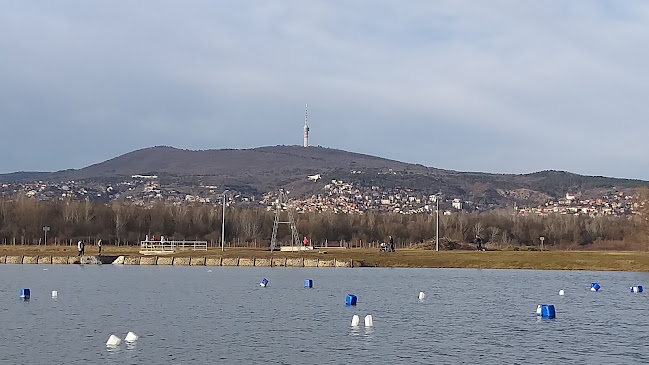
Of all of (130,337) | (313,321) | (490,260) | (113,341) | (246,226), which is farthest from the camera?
(246,226)

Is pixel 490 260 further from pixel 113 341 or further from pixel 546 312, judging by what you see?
pixel 113 341

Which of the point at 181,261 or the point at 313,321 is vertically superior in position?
the point at 181,261

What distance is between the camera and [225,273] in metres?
72.4

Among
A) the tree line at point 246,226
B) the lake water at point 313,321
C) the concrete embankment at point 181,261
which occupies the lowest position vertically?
the lake water at point 313,321

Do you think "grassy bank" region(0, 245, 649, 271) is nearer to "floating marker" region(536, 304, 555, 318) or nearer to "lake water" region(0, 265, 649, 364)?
"lake water" region(0, 265, 649, 364)

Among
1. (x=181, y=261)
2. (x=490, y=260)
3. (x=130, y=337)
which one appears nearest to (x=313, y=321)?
(x=130, y=337)

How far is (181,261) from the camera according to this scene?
8575 centimetres

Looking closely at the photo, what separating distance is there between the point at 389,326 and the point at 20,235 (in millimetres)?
119146

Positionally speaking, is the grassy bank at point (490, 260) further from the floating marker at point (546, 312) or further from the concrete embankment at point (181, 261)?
the floating marker at point (546, 312)

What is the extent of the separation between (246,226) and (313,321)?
5000 inches

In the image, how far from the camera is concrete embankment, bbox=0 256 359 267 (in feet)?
276

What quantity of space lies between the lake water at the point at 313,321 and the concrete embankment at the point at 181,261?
1692cm

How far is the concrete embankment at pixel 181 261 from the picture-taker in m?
84.1

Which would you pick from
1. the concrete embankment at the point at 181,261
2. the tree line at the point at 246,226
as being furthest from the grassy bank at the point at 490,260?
the tree line at the point at 246,226
